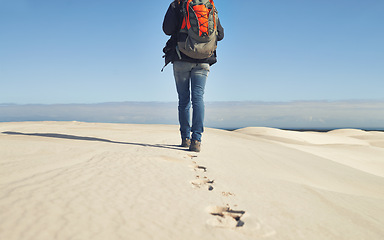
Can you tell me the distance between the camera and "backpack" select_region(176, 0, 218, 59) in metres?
3.64

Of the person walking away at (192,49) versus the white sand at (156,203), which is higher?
the person walking away at (192,49)

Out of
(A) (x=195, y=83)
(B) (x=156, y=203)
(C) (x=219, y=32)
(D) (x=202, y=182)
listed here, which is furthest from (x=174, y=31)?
(B) (x=156, y=203)

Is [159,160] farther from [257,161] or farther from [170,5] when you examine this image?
[170,5]

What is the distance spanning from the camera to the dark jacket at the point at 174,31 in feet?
12.6

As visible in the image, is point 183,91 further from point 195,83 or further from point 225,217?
point 225,217

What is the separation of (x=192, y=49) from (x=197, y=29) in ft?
0.93

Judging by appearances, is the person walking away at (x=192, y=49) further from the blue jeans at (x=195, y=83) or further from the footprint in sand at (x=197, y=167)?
the footprint in sand at (x=197, y=167)

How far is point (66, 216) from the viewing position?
127 centimetres

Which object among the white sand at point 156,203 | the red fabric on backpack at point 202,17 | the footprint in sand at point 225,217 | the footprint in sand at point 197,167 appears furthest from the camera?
the red fabric on backpack at point 202,17

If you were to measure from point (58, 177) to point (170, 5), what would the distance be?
9.74 ft

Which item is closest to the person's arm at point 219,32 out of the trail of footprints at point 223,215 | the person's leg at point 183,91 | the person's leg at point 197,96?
the person's leg at point 197,96

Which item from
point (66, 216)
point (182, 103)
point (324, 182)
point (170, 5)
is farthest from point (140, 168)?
point (170, 5)

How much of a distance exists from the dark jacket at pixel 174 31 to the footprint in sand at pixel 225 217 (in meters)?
2.63

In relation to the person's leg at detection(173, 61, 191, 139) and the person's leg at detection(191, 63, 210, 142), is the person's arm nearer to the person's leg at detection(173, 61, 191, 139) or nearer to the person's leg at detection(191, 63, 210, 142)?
the person's leg at detection(191, 63, 210, 142)
